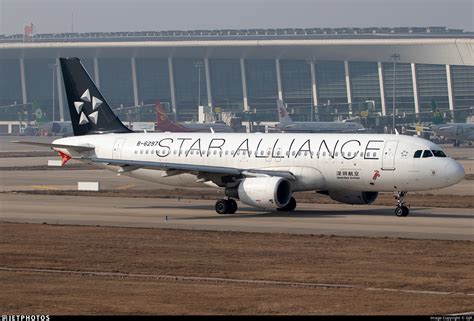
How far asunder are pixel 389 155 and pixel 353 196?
131 inches

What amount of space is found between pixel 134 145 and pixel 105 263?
23.3m

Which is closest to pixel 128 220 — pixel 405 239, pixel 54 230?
pixel 54 230

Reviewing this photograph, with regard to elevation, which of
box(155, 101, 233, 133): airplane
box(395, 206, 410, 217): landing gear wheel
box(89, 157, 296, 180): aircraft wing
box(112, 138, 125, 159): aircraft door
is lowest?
box(395, 206, 410, 217): landing gear wheel

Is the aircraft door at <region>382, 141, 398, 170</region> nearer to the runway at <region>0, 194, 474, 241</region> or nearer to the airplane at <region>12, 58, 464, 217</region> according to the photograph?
the airplane at <region>12, 58, 464, 217</region>

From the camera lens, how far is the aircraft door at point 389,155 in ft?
165

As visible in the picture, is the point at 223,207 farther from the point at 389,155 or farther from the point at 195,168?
the point at 389,155

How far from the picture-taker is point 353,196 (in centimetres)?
5300

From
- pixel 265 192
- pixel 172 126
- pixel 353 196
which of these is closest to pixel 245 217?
pixel 265 192

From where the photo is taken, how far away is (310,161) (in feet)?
171

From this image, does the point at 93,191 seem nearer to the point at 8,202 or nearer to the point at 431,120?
the point at 8,202

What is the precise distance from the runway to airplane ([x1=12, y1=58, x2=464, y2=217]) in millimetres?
1154

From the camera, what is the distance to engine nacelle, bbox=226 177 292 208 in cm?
4997

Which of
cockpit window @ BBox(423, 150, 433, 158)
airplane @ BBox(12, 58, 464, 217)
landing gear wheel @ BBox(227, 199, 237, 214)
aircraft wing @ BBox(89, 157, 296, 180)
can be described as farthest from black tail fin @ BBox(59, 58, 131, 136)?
cockpit window @ BBox(423, 150, 433, 158)

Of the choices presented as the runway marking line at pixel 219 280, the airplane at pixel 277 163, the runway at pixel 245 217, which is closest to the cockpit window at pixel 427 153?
the airplane at pixel 277 163
